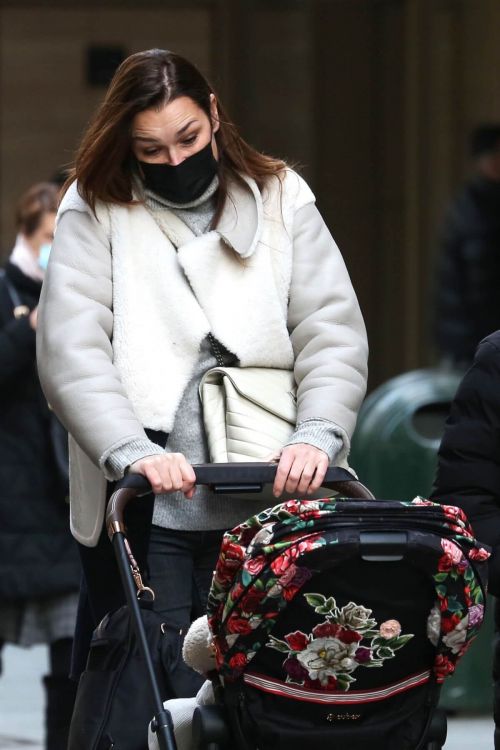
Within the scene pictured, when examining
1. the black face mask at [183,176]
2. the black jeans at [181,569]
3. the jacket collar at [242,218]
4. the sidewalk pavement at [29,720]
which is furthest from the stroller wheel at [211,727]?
the sidewalk pavement at [29,720]

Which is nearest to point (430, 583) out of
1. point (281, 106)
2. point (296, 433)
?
point (296, 433)

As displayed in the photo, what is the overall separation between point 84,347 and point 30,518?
2.47 meters

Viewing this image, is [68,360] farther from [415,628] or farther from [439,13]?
[439,13]

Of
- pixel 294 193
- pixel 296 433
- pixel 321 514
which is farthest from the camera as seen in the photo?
pixel 294 193

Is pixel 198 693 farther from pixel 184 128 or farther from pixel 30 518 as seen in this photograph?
pixel 30 518

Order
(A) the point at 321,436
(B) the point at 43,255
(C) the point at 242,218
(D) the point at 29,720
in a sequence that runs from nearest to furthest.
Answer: (A) the point at 321,436, (C) the point at 242,218, (B) the point at 43,255, (D) the point at 29,720

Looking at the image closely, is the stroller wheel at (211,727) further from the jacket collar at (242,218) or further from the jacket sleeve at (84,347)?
the jacket collar at (242,218)

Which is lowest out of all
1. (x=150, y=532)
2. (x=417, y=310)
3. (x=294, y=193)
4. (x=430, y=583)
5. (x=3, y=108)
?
(x=417, y=310)

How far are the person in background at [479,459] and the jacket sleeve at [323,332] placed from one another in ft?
0.84

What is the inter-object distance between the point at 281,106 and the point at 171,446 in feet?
23.3

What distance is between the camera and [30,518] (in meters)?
6.49

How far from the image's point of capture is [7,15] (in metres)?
11.0

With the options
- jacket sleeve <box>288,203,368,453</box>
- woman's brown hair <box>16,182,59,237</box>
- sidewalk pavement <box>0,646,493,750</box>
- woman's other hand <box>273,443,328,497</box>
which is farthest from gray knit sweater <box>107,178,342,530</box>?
sidewalk pavement <box>0,646,493,750</box>

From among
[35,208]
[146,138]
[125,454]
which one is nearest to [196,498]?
[125,454]
